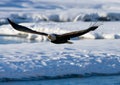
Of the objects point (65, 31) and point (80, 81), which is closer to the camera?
point (80, 81)

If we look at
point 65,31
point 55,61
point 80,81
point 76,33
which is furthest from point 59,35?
point 65,31

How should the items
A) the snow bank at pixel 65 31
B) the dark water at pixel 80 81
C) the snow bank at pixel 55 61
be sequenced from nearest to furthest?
the dark water at pixel 80 81
the snow bank at pixel 55 61
the snow bank at pixel 65 31

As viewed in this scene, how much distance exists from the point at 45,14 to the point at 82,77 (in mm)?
17061

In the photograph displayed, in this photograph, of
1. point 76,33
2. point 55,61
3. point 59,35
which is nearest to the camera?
point 76,33

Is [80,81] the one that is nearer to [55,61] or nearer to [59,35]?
[55,61]

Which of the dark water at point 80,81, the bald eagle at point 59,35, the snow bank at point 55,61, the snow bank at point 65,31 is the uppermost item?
the bald eagle at point 59,35

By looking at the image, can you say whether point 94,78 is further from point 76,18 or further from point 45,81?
point 76,18

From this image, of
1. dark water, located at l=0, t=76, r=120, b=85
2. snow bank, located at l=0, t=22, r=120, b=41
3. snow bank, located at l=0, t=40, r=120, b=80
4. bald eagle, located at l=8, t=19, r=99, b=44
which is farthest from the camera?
snow bank, located at l=0, t=22, r=120, b=41

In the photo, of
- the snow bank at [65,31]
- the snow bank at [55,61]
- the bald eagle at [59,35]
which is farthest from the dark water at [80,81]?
the snow bank at [65,31]

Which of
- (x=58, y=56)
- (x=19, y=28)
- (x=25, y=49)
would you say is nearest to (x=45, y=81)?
(x=58, y=56)

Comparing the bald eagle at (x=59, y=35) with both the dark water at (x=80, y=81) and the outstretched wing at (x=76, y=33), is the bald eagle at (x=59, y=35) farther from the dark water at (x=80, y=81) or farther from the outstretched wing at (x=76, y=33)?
the dark water at (x=80, y=81)

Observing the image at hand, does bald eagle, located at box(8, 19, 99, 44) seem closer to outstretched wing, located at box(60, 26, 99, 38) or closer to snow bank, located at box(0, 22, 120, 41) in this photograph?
outstretched wing, located at box(60, 26, 99, 38)

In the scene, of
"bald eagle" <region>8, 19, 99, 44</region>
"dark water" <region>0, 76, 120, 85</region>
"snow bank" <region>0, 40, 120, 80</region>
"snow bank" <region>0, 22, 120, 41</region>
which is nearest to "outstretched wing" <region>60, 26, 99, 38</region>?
"bald eagle" <region>8, 19, 99, 44</region>

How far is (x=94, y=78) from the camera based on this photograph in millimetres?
11555
